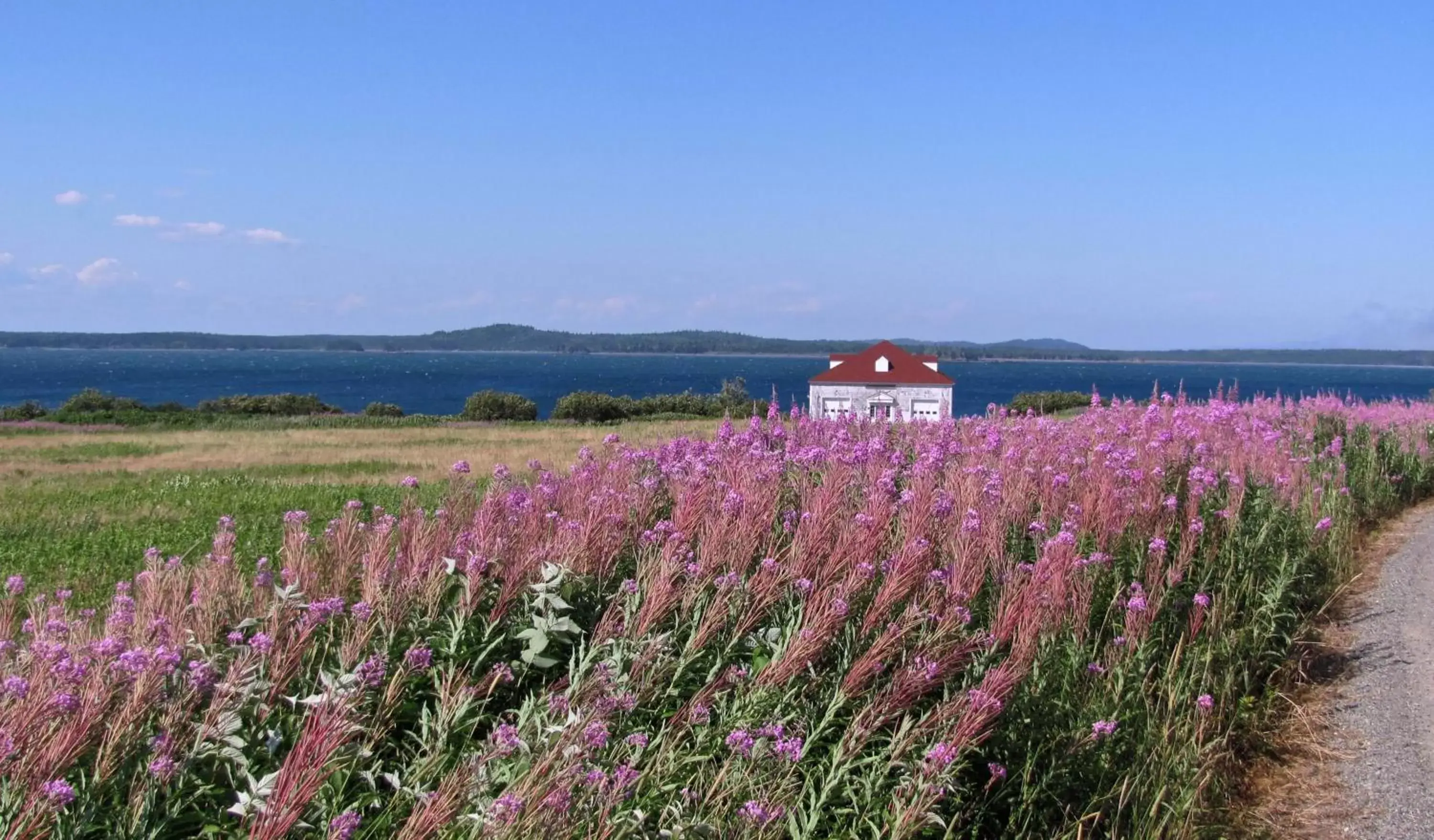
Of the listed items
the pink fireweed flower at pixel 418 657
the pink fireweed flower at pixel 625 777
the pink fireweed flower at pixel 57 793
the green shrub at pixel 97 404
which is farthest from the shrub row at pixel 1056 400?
the green shrub at pixel 97 404

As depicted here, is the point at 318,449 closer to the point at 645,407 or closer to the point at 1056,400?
the point at 645,407

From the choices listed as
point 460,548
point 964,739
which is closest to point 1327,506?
point 964,739

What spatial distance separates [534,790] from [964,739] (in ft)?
4.33

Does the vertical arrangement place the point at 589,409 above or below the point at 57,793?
below

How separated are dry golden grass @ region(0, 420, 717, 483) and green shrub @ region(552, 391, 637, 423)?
7238 millimetres

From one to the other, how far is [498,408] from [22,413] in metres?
23.2

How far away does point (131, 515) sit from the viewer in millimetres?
13781

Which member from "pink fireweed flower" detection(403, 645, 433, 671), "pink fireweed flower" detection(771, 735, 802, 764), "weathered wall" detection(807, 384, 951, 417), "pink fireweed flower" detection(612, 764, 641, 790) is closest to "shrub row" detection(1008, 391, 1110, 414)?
"weathered wall" detection(807, 384, 951, 417)

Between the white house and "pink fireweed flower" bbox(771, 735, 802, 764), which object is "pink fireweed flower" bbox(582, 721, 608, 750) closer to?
"pink fireweed flower" bbox(771, 735, 802, 764)

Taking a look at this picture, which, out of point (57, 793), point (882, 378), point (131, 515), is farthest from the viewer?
point (882, 378)

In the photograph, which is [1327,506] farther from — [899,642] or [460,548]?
[460,548]

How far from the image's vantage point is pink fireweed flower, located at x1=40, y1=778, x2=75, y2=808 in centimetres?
202

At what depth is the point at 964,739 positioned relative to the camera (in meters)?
2.94

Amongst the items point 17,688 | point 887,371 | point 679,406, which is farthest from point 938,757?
point 679,406
